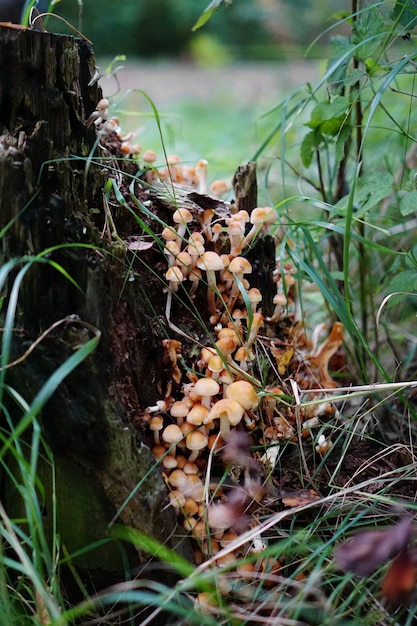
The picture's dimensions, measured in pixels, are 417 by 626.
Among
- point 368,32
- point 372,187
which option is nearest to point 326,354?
point 372,187

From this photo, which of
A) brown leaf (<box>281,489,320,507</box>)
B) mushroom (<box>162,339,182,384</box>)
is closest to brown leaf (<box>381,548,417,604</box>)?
brown leaf (<box>281,489,320,507</box>)

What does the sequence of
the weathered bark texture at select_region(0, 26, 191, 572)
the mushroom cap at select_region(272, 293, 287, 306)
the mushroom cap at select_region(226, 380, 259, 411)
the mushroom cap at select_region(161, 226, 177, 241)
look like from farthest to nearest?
1. the mushroom cap at select_region(272, 293, 287, 306)
2. the mushroom cap at select_region(161, 226, 177, 241)
3. the mushroom cap at select_region(226, 380, 259, 411)
4. the weathered bark texture at select_region(0, 26, 191, 572)

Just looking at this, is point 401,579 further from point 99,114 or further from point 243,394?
point 99,114

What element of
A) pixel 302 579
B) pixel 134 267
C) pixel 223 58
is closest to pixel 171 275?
pixel 134 267

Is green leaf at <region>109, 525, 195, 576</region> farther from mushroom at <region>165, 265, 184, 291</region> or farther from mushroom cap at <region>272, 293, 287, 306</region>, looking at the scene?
mushroom cap at <region>272, 293, 287, 306</region>

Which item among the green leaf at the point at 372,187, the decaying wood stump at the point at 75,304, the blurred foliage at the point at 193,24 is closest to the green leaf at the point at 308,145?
the green leaf at the point at 372,187

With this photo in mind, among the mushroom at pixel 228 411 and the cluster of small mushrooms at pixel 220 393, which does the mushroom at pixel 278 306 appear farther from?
the mushroom at pixel 228 411

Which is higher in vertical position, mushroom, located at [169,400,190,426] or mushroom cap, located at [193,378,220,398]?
mushroom cap, located at [193,378,220,398]
